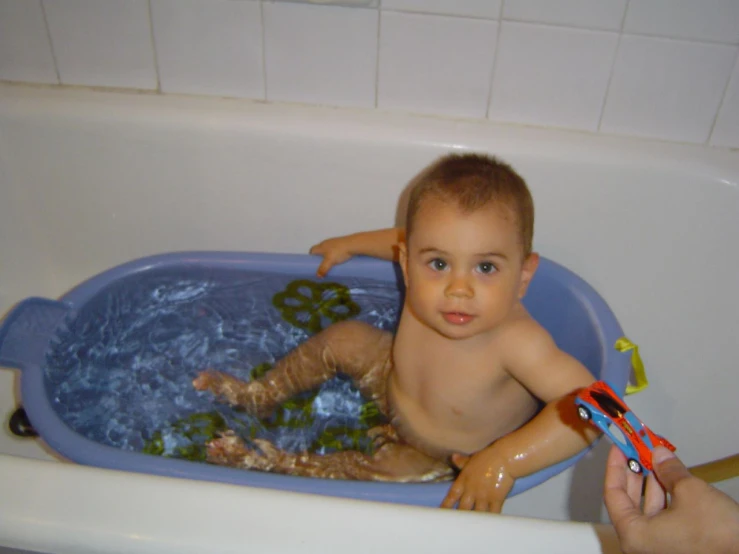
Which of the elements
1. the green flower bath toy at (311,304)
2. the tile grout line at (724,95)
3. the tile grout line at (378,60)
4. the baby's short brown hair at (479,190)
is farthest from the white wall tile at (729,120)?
the green flower bath toy at (311,304)

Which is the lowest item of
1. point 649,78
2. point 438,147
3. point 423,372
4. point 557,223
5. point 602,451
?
point 602,451

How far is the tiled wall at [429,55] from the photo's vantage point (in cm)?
102

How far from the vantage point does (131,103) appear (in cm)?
115

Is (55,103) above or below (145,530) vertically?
above

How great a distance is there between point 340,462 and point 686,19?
837 mm

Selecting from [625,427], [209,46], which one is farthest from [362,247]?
[625,427]

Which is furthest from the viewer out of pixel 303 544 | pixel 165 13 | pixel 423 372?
pixel 165 13

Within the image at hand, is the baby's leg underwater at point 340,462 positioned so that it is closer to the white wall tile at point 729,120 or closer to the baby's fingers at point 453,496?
the baby's fingers at point 453,496

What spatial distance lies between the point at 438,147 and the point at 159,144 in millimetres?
483

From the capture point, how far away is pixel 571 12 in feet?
3.34

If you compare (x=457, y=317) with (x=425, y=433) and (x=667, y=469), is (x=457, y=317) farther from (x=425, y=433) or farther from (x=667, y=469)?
(x=667, y=469)

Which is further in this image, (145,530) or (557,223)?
(557,223)

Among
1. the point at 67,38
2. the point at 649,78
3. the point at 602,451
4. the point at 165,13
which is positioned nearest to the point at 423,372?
the point at 602,451

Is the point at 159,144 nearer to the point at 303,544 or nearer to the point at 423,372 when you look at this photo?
the point at 423,372
